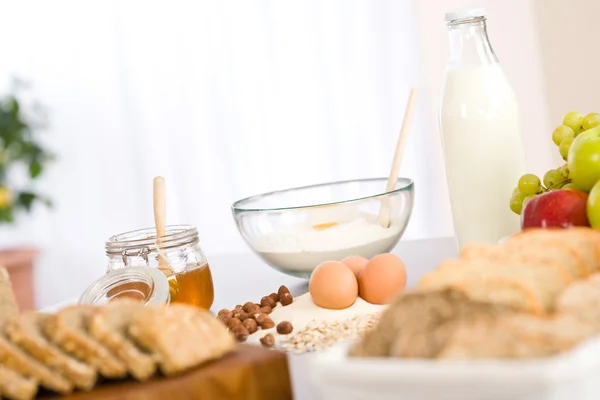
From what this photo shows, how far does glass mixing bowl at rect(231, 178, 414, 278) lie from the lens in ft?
5.30

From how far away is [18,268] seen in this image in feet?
13.1

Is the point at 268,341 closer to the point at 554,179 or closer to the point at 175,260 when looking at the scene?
the point at 175,260

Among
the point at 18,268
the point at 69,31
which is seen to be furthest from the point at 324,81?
the point at 18,268

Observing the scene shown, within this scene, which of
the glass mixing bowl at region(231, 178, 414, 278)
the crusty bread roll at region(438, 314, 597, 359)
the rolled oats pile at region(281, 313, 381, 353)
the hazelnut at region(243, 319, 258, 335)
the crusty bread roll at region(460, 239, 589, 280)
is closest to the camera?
the crusty bread roll at region(438, 314, 597, 359)

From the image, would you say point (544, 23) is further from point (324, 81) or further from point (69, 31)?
point (69, 31)

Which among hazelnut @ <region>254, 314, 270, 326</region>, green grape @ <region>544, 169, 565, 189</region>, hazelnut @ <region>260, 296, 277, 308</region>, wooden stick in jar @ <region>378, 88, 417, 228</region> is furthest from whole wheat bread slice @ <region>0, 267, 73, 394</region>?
green grape @ <region>544, 169, 565, 189</region>

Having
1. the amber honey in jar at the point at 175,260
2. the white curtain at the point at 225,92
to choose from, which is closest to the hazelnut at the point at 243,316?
the amber honey in jar at the point at 175,260

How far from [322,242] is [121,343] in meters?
0.70

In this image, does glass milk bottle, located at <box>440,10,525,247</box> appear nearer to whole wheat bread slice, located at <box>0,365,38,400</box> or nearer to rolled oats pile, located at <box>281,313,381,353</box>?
rolled oats pile, located at <box>281,313,381,353</box>

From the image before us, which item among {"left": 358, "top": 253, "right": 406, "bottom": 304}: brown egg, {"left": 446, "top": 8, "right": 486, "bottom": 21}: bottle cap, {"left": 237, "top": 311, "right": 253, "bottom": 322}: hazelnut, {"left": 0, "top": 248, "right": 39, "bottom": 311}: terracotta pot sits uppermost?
{"left": 446, "top": 8, "right": 486, "bottom": 21}: bottle cap

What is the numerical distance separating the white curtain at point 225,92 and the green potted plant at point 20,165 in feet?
0.33

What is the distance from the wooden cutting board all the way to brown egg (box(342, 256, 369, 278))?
0.46 metres

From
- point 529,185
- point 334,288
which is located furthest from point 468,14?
point 334,288

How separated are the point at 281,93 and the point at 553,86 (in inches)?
47.5
